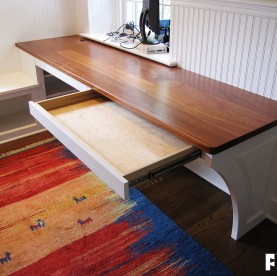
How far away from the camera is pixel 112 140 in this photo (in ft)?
4.28

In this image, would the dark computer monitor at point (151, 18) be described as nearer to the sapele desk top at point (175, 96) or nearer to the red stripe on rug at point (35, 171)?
the sapele desk top at point (175, 96)

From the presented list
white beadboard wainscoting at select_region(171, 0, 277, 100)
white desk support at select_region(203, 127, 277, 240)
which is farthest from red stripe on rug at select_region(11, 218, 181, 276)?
A: white beadboard wainscoting at select_region(171, 0, 277, 100)

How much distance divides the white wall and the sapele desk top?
1.36 ft

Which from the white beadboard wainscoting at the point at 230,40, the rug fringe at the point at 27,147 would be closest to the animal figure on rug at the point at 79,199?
the rug fringe at the point at 27,147

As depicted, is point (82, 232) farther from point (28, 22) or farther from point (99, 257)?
point (28, 22)

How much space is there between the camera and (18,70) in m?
2.55

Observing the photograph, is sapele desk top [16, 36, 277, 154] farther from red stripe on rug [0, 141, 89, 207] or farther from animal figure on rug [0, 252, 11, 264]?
animal figure on rug [0, 252, 11, 264]

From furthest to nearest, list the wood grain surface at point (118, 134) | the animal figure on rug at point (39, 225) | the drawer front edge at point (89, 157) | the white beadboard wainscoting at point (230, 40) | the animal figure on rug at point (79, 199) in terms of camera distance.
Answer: the animal figure on rug at point (79, 199), the animal figure on rug at point (39, 225), the white beadboard wainscoting at point (230, 40), the wood grain surface at point (118, 134), the drawer front edge at point (89, 157)

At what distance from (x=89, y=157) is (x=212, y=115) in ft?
1.69

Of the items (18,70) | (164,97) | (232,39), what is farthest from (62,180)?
(232,39)

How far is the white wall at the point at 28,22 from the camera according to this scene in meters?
2.37

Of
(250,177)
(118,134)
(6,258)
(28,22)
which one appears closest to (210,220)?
(250,177)

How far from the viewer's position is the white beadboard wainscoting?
1.40m

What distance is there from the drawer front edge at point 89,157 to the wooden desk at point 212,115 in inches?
11.3
